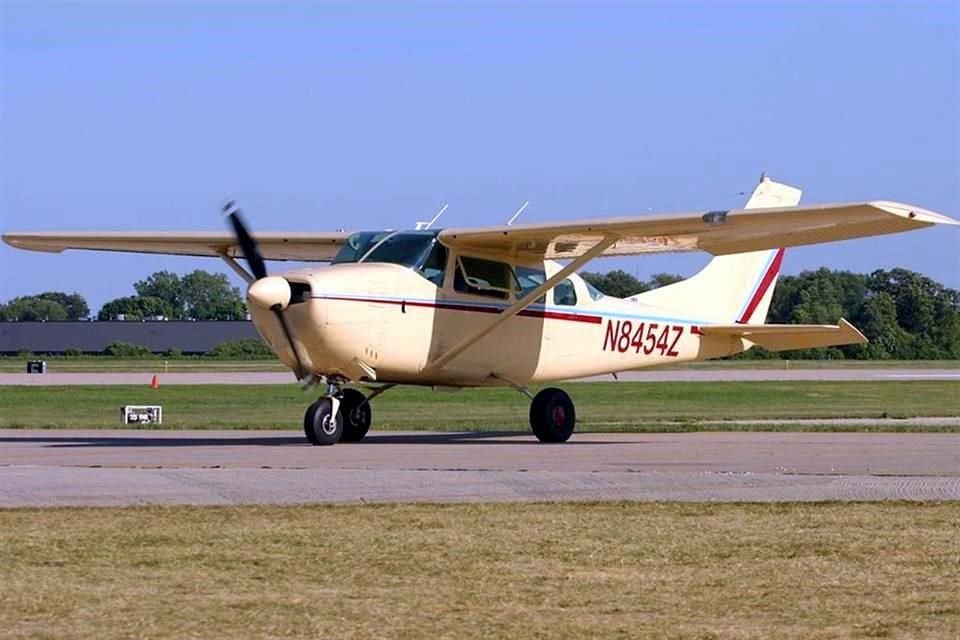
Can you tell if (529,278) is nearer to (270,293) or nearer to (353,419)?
(353,419)

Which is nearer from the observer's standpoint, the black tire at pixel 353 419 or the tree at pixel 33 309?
the black tire at pixel 353 419

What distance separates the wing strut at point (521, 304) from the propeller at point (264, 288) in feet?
6.59

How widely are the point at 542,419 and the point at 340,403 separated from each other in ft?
9.80

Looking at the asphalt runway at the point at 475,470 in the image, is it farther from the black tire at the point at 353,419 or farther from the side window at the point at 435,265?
the side window at the point at 435,265

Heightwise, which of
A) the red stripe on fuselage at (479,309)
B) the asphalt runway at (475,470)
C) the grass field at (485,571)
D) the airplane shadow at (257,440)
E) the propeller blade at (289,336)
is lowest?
the grass field at (485,571)

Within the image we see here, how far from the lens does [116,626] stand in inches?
282

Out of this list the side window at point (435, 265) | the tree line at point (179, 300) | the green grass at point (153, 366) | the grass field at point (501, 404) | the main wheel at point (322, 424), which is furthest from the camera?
the tree line at point (179, 300)

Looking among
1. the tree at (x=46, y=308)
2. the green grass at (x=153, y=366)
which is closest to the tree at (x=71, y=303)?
the tree at (x=46, y=308)

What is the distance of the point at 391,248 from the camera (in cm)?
2070

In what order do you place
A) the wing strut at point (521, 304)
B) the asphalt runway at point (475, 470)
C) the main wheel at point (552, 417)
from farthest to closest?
the main wheel at point (552, 417) < the wing strut at point (521, 304) < the asphalt runway at point (475, 470)

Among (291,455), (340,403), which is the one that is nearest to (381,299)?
(340,403)

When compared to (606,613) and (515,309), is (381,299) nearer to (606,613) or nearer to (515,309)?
(515,309)

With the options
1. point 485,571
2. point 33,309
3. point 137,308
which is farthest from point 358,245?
point 33,309

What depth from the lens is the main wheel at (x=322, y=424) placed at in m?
19.8
